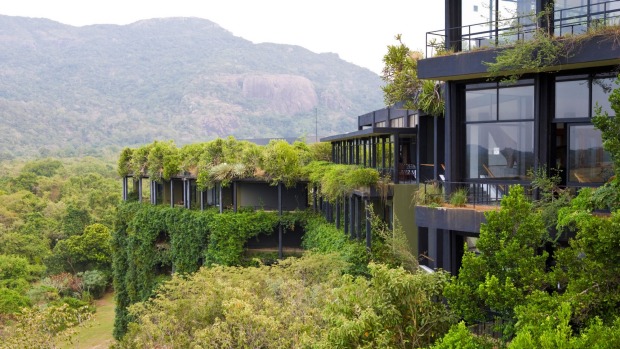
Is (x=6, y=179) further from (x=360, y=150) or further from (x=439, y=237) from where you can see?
(x=439, y=237)

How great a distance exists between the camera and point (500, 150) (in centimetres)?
1536

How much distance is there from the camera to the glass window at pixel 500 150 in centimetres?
1498

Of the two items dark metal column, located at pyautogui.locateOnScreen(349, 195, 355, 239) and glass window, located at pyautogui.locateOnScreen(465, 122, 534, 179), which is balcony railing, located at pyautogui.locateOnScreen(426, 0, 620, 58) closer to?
glass window, located at pyautogui.locateOnScreen(465, 122, 534, 179)

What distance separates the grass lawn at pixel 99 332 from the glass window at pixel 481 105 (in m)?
28.6

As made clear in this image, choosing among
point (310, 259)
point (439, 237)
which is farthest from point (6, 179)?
point (439, 237)

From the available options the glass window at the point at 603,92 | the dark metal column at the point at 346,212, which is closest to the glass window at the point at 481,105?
the glass window at the point at 603,92

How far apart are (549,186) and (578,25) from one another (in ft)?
11.6

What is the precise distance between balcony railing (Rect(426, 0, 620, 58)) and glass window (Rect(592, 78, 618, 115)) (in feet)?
3.60

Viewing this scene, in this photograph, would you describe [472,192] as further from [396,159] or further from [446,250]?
[396,159]

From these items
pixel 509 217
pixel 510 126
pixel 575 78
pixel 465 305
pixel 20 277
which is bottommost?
pixel 20 277

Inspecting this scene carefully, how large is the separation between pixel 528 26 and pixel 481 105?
6.56ft

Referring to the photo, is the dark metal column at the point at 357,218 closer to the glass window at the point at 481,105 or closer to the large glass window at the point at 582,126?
the glass window at the point at 481,105

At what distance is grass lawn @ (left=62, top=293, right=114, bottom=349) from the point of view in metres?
41.1

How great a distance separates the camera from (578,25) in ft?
46.9
